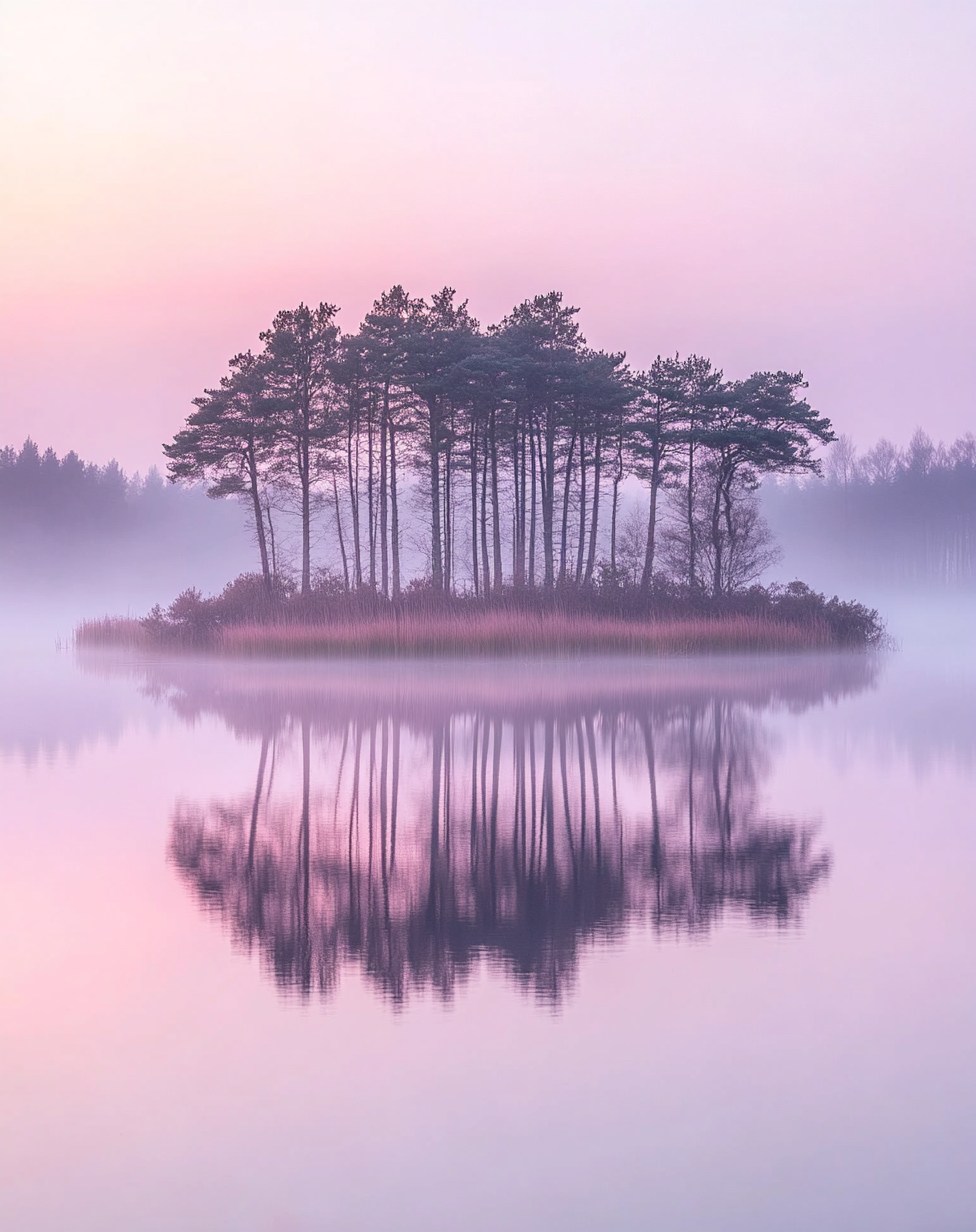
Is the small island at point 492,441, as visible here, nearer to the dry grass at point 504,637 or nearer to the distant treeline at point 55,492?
the dry grass at point 504,637

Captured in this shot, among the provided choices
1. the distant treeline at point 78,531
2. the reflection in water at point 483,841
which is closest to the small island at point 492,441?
the reflection in water at point 483,841

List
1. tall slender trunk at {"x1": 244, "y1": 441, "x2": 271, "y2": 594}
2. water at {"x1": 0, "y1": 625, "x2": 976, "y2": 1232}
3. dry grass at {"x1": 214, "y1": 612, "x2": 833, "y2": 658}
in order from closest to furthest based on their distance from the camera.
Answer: water at {"x1": 0, "y1": 625, "x2": 976, "y2": 1232} < dry grass at {"x1": 214, "y1": 612, "x2": 833, "y2": 658} < tall slender trunk at {"x1": 244, "y1": 441, "x2": 271, "y2": 594}

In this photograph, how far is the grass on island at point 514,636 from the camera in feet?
116

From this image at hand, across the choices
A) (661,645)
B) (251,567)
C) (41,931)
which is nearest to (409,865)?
(41,931)

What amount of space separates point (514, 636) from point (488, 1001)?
29731 millimetres

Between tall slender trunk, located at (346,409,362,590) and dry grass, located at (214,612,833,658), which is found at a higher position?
tall slender trunk, located at (346,409,362,590)


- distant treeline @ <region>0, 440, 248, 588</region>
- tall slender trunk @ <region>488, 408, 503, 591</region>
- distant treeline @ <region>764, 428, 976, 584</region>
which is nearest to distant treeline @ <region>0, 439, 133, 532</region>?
distant treeline @ <region>0, 440, 248, 588</region>

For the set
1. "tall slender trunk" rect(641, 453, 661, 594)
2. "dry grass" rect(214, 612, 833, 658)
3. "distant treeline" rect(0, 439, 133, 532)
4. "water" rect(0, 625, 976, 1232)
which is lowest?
"water" rect(0, 625, 976, 1232)

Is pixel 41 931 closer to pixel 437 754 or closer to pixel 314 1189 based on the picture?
pixel 314 1189

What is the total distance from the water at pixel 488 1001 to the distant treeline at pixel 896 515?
404 feet

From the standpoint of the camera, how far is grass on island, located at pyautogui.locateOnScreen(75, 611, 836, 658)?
35.5m

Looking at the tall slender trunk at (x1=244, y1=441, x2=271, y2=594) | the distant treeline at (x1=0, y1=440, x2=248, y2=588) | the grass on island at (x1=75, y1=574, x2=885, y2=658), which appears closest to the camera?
the grass on island at (x1=75, y1=574, x2=885, y2=658)

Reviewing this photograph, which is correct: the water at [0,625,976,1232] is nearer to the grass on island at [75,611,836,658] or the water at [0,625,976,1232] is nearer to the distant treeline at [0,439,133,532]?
the grass on island at [75,611,836,658]

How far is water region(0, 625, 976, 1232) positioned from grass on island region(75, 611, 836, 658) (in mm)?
21862
